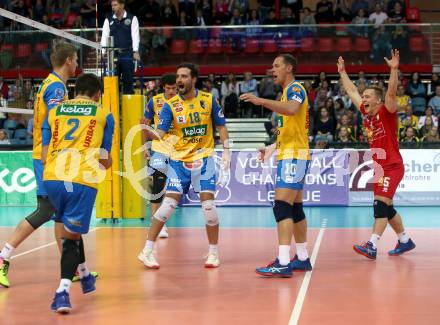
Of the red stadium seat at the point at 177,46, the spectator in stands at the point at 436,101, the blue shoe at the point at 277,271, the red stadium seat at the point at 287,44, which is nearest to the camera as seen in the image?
the blue shoe at the point at 277,271

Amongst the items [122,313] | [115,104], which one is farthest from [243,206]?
[122,313]

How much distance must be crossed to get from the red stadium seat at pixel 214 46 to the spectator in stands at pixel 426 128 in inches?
236

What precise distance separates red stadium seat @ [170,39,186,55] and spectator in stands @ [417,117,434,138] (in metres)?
6.61

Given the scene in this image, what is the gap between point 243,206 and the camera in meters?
16.0

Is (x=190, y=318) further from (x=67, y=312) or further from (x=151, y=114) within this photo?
(x=151, y=114)

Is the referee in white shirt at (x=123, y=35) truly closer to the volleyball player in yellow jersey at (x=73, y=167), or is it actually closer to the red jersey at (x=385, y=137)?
the red jersey at (x=385, y=137)

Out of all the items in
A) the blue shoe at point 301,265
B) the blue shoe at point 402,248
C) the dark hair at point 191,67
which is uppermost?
the dark hair at point 191,67

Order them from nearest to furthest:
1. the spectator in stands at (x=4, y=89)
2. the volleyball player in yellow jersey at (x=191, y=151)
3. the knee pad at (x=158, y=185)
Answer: the volleyball player in yellow jersey at (x=191, y=151)
the knee pad at (x=158, y=185)
the spectator in stands at (x=4, y=89)

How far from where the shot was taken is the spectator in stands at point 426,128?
17.5 meters

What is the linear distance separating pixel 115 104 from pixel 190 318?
753 cm

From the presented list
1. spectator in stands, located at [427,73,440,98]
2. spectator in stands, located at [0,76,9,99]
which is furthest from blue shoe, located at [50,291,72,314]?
spectator in stands, located at [427,73,440,98]

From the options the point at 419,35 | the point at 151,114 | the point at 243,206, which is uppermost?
the point at 419,35

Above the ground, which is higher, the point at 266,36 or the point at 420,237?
the point at 266,36

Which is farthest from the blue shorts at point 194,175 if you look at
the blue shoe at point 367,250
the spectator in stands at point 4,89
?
the spectator in stands at point 4,89
